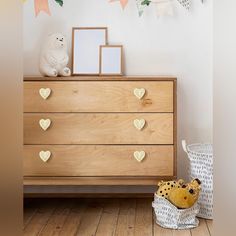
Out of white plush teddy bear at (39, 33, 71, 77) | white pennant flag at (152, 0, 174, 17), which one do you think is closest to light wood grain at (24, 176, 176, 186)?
white plush teddy bear at (39, 33, 71, 77)

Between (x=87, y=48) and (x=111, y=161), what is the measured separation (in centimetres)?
79

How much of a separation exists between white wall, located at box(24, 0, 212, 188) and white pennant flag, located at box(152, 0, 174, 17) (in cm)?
3

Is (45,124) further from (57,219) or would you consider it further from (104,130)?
(57,219)

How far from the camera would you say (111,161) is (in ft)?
8.02

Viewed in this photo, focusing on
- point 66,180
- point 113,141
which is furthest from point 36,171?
point 113,141

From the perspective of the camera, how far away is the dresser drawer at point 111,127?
243cm

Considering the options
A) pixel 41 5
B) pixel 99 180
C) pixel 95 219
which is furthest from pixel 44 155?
pixel 41 5

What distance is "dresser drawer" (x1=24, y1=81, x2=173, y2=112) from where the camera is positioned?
243cm

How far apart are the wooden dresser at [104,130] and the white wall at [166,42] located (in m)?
0.44

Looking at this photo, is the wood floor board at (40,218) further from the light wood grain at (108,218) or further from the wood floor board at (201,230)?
the wood floor board at (201,230)

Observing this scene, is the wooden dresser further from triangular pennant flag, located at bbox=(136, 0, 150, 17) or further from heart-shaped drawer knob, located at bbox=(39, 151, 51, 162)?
triangular pennant flag, located at bbox=(136, 0, 150, 17)

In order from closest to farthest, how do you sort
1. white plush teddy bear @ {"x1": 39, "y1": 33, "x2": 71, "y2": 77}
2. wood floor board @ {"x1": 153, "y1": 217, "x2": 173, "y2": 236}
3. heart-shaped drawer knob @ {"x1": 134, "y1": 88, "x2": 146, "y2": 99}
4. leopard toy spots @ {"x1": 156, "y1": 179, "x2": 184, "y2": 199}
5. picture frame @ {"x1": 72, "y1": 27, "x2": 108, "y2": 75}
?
wood floor board @ {"x1": 153, "y1": 217, "x2": 173, "y2": 236}, leopard toy spots @ {"x1": 156, "y1": 179, "x2": 184, "y2": 199}, heart-shaped drawer knob @ {"x1": 134, "y1": 88, "x2": 146, "y2": 99}, white plush teddy bear @ {"x1": 39, "y1": 33, "x2": 71, "y2": 77}, picture frame @ {"x1": 72, "y1": 27, "x2": 108, "y2": 75}

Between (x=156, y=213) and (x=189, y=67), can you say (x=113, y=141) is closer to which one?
(x=156, y=213)

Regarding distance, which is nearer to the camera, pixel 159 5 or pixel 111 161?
pixel 111 161
